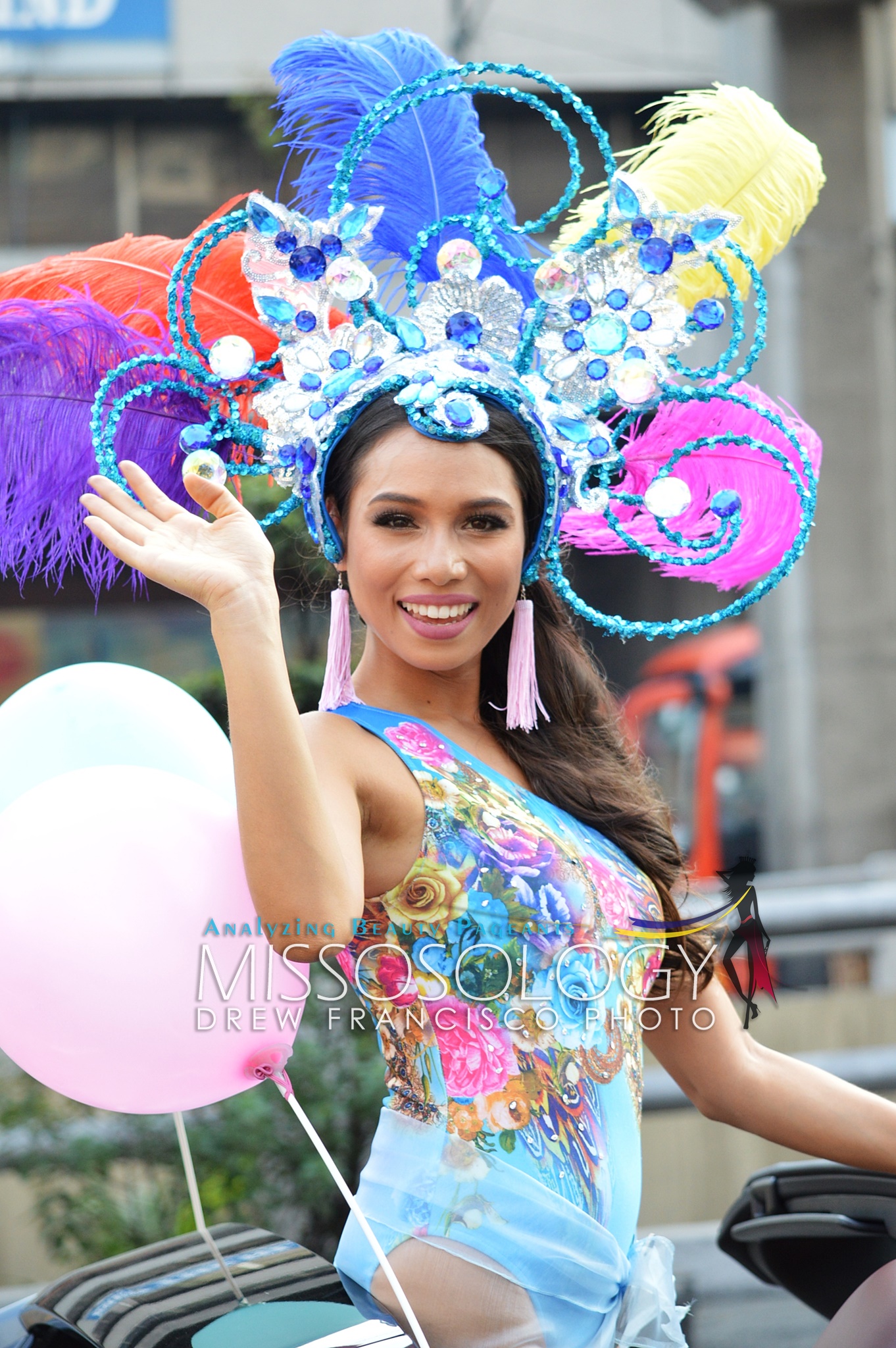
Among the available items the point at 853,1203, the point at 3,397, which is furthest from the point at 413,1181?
the point at 3,397

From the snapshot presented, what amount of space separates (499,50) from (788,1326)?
9072 mm

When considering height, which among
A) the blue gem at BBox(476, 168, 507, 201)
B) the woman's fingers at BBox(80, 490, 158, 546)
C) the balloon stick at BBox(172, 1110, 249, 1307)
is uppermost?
the blue gem at BBox(476, 168, 507, 201)

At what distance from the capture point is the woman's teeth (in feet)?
5.13

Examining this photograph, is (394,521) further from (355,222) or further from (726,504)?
(726,504)

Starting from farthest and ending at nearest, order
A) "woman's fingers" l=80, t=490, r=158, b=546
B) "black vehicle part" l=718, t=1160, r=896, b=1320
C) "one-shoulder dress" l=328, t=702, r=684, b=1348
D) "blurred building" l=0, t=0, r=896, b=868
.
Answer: "blurred building" l=0, t=0, r=896, b=868 < "black vehicle part" l=718, t=1160, r=896, b=1320 < "one-shoulder dress" l=328, t=702, r=684, b=1348 < "woman's fingers" l=80, t=490, r=158, b=546

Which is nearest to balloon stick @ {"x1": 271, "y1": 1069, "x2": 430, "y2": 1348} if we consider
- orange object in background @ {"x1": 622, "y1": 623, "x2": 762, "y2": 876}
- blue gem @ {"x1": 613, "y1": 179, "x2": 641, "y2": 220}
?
blue gem @ {"x1": 613, "y1": 179, "x2": 641, "y2": 220}

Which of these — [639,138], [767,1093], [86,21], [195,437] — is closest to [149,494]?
[195,437]

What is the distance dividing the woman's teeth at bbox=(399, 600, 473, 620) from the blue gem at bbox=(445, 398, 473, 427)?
20cm

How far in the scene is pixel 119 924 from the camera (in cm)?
139

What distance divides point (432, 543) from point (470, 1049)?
21.3 inches

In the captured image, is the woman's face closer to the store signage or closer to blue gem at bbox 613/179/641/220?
blue gem at bbox 613/179/641/220

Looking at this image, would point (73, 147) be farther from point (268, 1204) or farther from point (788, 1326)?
point (788, 1326)

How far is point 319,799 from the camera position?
131cm

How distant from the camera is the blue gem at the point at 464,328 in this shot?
1.62 metres
